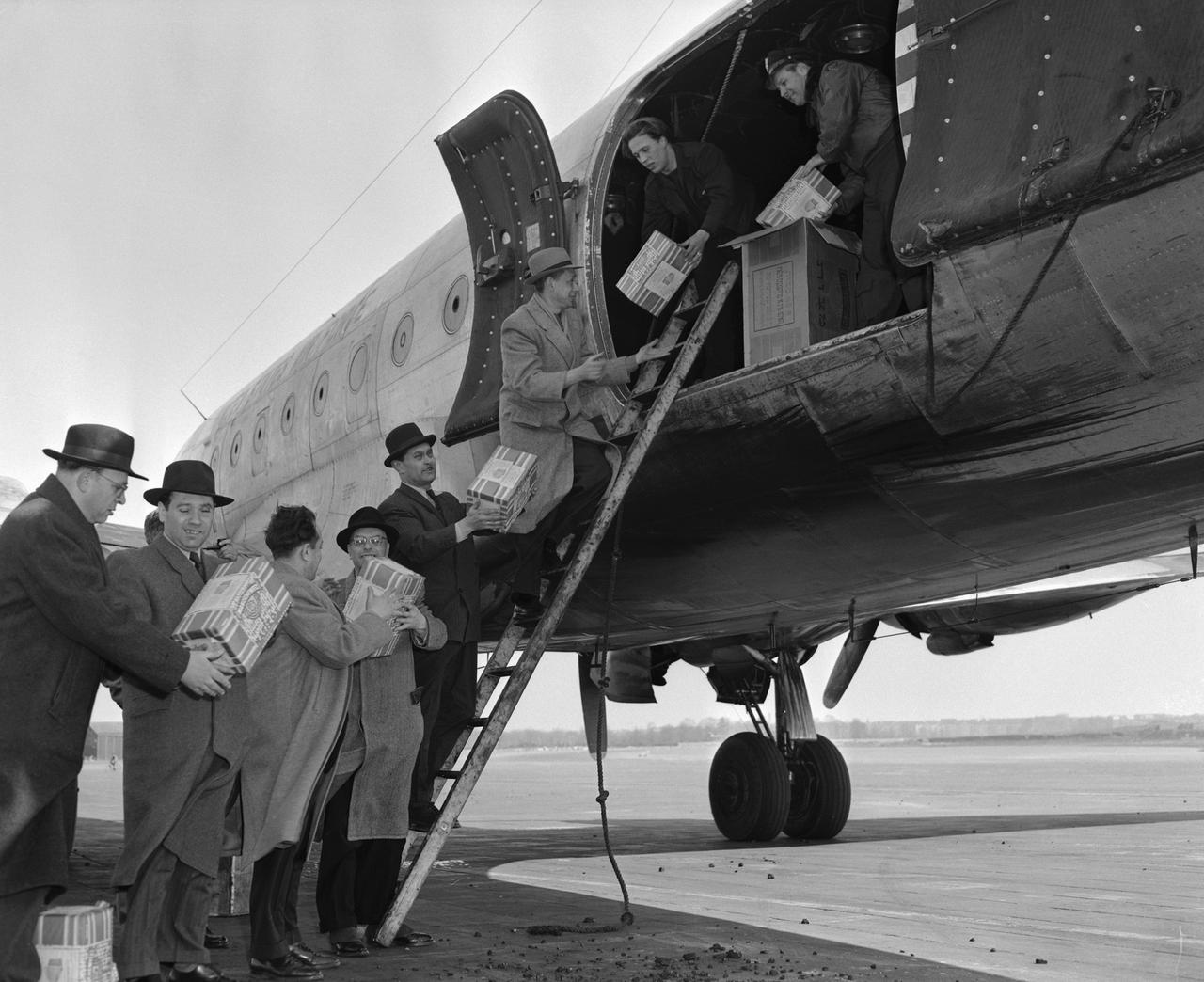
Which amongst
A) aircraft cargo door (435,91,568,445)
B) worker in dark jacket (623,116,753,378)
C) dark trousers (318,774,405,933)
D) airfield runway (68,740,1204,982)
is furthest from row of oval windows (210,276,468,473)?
dark trousers (318,774,405,933)

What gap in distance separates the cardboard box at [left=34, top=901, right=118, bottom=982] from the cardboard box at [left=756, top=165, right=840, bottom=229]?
470cm

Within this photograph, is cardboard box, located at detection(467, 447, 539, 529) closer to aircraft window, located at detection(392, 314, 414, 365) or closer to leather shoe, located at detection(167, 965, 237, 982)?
leather shoe, located at detection(167, 965, 237, 982)

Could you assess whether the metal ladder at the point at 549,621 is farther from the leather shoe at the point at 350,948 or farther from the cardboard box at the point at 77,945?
the cardboard box at the point at 77,945

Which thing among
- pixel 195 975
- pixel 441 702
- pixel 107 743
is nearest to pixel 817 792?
pixel 441 702

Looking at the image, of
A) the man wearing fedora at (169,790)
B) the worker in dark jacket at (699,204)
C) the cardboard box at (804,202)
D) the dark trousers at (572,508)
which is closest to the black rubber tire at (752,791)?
the worker in dark jacket at (699,204)

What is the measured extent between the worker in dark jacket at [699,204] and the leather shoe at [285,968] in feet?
13.9

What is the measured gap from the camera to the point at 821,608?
380 inches

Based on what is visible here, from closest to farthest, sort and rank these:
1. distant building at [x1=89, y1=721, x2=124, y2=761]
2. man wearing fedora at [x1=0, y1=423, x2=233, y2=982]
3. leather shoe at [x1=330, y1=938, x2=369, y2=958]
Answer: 1. man wearing fedora at [x1=0, y1=423, x2=233, y2=982]
2. leather shoe at [x1=330, y1=938, x2=369, y2=958]
3. distant building at [x1=89, y1=721, x2=124, y2=761]

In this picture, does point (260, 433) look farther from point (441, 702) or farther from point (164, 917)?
point (164, 917)

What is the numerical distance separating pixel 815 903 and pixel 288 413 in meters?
7.49

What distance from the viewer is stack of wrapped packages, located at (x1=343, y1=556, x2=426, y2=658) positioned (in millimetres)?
6137

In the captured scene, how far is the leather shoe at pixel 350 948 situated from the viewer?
5.83 metres

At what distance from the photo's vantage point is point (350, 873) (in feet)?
20.0

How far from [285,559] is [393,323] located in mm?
5119
